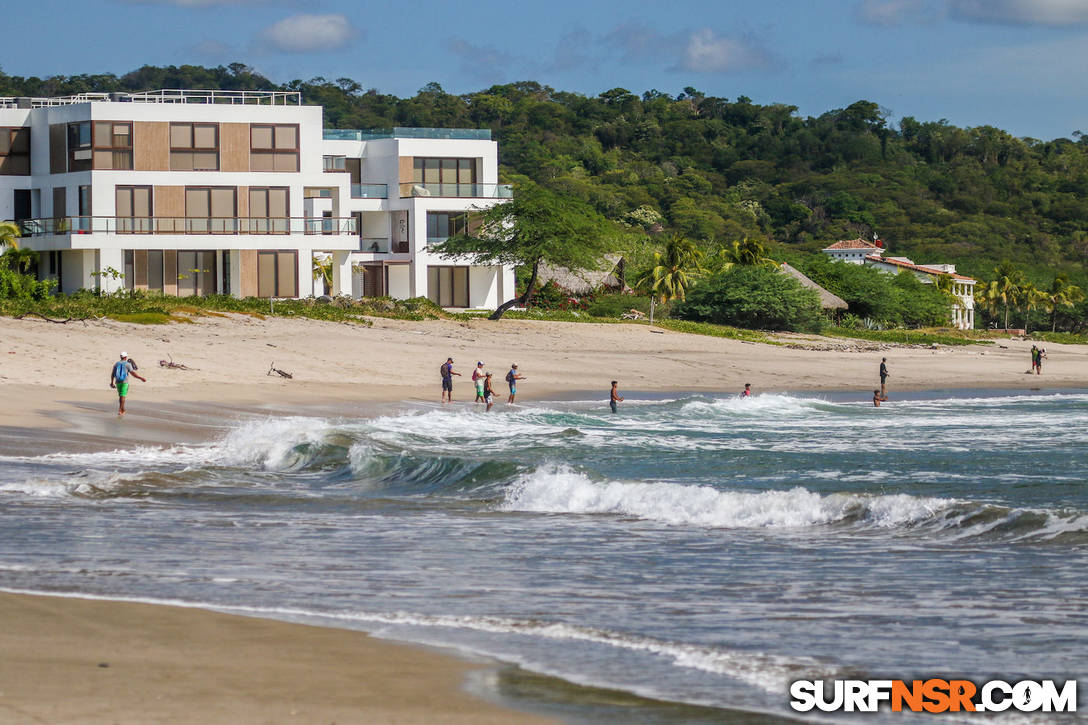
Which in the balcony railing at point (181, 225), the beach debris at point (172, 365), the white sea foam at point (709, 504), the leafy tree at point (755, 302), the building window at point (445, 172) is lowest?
the white sea foam at point (709, 504)

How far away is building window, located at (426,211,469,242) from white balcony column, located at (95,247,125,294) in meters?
13.0

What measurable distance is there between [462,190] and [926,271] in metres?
60.4

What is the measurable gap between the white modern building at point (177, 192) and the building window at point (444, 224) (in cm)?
416

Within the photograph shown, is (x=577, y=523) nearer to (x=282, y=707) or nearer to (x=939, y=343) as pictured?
(x=282, y=707)

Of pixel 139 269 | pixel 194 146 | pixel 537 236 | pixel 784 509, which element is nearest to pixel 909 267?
pixel 537 236

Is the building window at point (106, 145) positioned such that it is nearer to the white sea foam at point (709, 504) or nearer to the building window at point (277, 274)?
the building window at point (277, 274)

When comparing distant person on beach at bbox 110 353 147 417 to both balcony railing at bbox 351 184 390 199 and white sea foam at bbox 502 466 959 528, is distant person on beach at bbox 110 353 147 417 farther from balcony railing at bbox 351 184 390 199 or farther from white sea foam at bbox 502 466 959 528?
balcony railing at bbox 351 184 390 199

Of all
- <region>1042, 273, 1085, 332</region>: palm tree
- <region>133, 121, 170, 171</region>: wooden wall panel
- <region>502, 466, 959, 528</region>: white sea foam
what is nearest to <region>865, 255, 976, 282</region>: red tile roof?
<region>1042, 273, 1085, 332</region>: palm tree

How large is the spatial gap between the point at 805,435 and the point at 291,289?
28351 millimetres

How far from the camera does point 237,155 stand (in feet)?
158

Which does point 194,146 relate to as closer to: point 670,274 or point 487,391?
point 670,274

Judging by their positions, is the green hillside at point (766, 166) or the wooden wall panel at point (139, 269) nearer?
the wooden wall panel at point (139, 269)

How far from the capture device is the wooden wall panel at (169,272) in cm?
4766

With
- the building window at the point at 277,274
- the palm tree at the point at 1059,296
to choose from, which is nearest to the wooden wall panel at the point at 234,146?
the building window at the point at 277,274
